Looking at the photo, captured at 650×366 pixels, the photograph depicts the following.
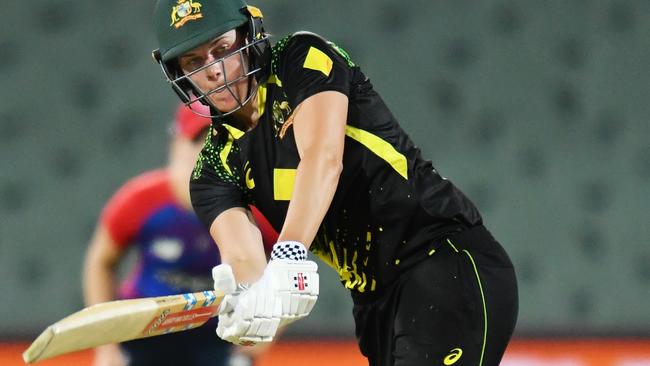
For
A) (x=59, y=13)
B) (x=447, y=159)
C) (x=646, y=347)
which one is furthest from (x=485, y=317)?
(x=59, y=13)

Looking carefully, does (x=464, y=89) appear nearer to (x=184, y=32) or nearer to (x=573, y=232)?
(x=573, y=232)

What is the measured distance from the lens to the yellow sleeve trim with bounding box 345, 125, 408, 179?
7.52ft

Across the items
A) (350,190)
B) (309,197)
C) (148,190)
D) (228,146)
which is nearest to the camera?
(309,197)

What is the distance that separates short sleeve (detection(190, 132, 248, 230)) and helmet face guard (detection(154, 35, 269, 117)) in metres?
0.14

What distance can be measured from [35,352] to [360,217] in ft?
2.79

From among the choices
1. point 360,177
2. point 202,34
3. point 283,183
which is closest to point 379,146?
point 360,177

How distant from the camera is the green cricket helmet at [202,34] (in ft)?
7.34

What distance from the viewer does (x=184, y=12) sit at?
2.25 m

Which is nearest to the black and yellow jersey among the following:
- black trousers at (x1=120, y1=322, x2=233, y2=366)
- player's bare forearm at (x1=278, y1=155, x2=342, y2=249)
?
player's bare forearm at (x1=278, y1=155, x2=342, y2=249)

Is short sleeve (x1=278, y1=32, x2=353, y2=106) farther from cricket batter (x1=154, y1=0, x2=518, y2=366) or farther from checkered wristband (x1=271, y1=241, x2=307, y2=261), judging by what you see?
checkered wristband (x1=271, y1=241, x2=307, y2=261)

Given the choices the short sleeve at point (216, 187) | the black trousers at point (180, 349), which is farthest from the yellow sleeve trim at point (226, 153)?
the black trousers at point (180, 349)

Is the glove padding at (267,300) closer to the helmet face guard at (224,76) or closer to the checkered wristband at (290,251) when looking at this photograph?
the checkered wristband at (290,251)

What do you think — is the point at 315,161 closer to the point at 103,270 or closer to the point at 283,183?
the point at 283,183

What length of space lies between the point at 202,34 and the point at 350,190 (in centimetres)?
45
